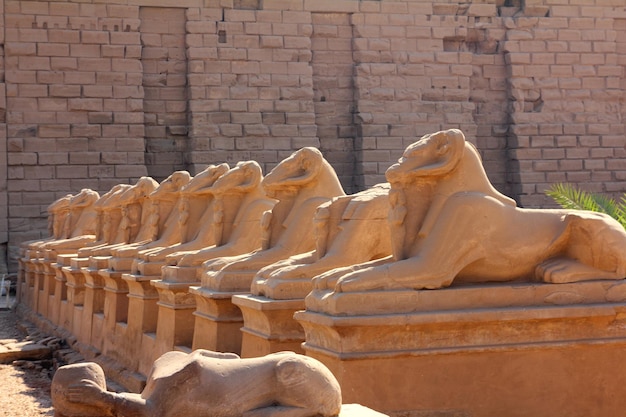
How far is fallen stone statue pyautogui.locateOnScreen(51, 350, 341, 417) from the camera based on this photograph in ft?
12.1

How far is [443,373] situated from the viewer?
495cm

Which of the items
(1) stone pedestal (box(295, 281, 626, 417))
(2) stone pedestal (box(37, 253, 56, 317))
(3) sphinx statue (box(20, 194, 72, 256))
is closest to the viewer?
(1) stone pedestal (box(295, 281, 626, 417))

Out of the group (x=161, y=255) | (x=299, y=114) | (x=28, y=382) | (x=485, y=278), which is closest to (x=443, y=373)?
(x=485, y=278)

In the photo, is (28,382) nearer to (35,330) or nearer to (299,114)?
(35,330)

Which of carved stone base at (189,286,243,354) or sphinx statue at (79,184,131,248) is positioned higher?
sphinx statue at (79,184,131,248)

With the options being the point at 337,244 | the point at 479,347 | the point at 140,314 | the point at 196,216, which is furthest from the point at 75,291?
the point at 479,347

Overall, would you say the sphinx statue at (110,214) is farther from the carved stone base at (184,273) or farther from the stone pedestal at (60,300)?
the carved stone base at (184,273)

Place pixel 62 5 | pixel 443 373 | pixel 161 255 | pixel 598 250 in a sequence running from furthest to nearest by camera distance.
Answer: pixel 62 5 → pixel 161 255 → pixel 598 250 → pixel 443 373

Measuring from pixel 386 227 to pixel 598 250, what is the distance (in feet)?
4.13

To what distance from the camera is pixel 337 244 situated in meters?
5.99

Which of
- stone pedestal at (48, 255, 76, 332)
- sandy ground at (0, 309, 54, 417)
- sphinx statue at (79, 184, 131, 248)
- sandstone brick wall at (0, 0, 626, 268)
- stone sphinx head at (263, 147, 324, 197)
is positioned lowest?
sandy ground at (0, 309, 54, 417)

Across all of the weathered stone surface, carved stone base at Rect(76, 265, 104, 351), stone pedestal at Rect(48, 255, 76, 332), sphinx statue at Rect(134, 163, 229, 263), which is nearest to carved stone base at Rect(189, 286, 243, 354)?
sphinx statue at Rect(134, 163, 229, 263)

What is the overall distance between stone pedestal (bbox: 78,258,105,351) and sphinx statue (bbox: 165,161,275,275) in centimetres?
246

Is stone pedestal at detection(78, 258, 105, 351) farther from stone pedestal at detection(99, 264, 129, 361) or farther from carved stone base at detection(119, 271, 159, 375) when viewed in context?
carved stone base at detection(119, 271, 159, 375)
